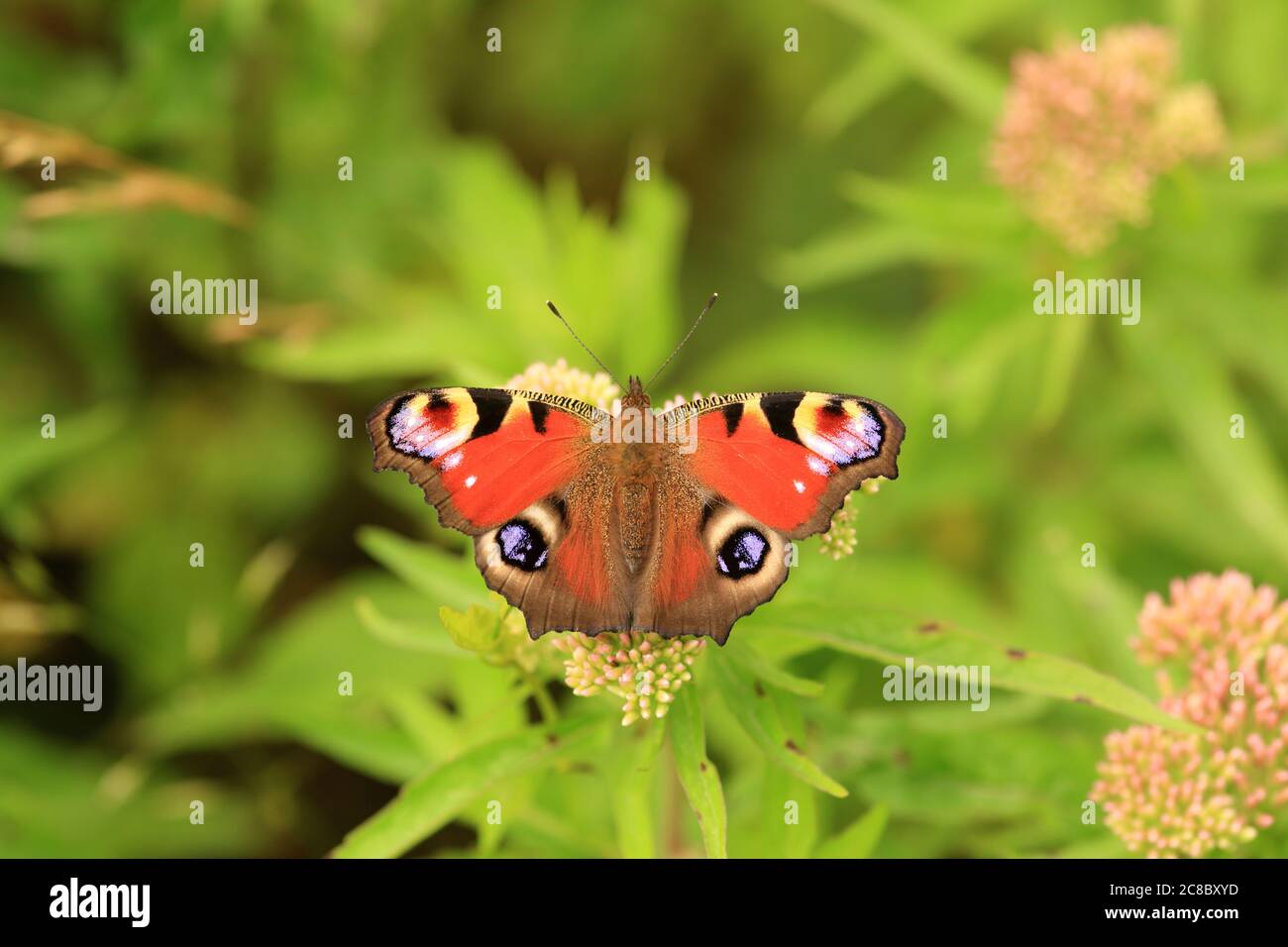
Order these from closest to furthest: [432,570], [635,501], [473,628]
Answer: 1. [473,628]
2. [635,501]
3. [432,570]

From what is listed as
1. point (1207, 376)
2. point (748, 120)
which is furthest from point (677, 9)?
point (1207, 376)

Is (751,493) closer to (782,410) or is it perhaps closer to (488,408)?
(782,410)

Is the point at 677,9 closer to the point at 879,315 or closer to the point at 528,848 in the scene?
the point at 879,315

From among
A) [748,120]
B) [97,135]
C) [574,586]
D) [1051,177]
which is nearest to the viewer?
[574,586]

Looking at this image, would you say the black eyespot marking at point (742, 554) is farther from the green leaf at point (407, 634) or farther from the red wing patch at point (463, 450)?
the green leaf at point (407, 634)

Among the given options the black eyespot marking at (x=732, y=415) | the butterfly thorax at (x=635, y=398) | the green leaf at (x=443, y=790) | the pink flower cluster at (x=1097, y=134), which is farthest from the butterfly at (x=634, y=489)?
the pink flower cluster at (x=1097, y=134)

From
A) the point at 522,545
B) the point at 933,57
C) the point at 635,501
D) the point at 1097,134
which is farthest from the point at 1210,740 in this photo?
the point at 933,57
